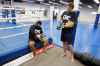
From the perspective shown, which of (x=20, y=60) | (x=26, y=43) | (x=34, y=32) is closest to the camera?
(x=20, y=60)

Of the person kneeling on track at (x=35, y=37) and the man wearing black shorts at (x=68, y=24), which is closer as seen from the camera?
the man wearing black shorts at (x=68, y=24)

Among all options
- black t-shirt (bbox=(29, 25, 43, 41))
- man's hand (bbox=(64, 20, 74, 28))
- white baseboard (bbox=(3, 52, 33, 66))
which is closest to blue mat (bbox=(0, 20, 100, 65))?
white baseboard (bbox=(3, 52, 33, 66))

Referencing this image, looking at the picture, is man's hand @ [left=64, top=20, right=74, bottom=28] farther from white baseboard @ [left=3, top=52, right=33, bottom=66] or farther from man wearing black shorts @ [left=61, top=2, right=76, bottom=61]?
white baseboard @ [left=3, top=52, right=33, bottom=66]

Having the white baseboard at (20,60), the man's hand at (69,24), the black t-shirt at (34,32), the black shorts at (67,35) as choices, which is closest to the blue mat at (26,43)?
the white baseboard at (20,60)

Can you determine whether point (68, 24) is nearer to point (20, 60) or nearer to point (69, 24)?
point (69, 24)

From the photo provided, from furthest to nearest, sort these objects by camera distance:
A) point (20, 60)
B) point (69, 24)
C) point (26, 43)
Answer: point (26, 43) → point (69, 24) → point (20, 60)

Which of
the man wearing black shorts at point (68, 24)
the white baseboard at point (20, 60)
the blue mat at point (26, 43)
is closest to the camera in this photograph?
the white baseboard at point (20, 60)

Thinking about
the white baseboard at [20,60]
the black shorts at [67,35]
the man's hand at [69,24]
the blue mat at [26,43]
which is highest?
the man's hand at [69,24]

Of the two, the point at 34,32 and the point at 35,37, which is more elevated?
the point at 34,32

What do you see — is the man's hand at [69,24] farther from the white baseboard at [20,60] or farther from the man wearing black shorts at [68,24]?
the white baseboard at [20,60]

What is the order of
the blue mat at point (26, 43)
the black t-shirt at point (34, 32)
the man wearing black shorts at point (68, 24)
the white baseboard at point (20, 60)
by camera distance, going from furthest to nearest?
1. the black t-shirt at point (34, 32)
2. the man wearing black shorts at point (68, 24)
3. the blue mat at point (26, 43)
4. the white baseboard at point (20, 60)

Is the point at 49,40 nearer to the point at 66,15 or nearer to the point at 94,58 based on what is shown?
the point at 66,15

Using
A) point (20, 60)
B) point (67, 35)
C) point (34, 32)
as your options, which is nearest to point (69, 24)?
point (67, 35)

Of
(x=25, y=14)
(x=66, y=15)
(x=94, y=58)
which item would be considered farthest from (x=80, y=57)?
(x=25, y=14)
